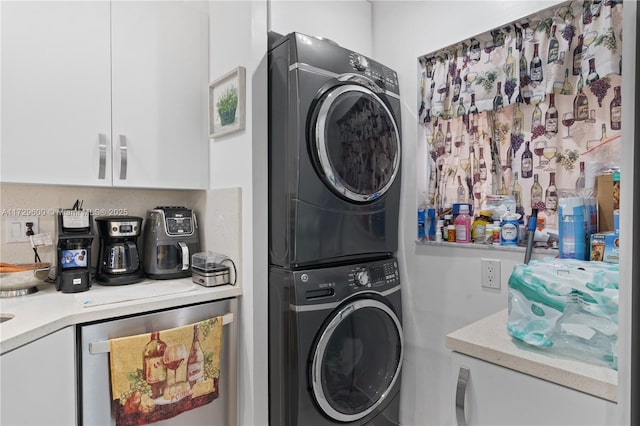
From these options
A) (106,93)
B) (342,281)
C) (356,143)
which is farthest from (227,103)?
(342,281)

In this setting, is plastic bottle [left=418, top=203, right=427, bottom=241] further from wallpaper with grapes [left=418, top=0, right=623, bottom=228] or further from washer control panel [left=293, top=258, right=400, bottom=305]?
washer control panel [left=293, top=258, right=400, bottom=305]

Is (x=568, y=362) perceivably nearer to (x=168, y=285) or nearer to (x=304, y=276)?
(x=304, y=276)

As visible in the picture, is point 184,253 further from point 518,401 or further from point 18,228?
point 518,401

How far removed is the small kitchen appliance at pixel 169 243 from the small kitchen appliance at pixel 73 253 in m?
0.28

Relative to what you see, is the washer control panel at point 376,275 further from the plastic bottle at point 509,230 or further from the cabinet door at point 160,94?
the cabinet door at point 160,94

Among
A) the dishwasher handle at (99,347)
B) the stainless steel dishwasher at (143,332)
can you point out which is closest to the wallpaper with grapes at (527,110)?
the stainless steel dishwasher at (143,332)

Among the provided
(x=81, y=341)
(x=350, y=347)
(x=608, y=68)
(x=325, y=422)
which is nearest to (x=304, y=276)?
(x=350, y=347)

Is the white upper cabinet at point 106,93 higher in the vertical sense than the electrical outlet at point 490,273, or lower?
higher

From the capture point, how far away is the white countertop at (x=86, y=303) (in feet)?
3.69

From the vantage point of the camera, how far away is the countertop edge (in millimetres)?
1074

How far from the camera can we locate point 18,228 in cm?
170

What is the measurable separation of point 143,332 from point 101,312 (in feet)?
0.56

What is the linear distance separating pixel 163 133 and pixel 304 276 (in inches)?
38.8

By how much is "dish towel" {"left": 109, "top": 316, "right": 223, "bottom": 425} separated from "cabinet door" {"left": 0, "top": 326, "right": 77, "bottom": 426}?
13 cm
